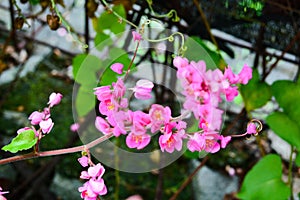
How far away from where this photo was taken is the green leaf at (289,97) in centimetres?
108

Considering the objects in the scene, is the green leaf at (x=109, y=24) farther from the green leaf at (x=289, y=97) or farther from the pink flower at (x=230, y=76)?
the pink flower at (x=230, y=76)

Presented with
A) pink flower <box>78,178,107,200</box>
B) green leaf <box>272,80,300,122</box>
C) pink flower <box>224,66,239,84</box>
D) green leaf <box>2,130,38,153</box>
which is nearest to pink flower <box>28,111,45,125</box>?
green leaf <box>2,130,38,153</box>

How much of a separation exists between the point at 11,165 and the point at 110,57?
0.93 meters

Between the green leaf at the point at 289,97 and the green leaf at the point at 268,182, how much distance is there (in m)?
0.10

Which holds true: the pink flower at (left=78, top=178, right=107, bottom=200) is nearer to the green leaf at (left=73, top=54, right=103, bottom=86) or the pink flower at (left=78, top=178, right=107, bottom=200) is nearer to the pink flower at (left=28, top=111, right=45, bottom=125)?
the pink flower at (left=28, top=111, right=45, bottom=125)

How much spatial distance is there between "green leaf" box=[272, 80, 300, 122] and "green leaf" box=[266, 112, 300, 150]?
2cm

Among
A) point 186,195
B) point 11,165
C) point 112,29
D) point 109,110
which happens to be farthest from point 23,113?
point 109,110

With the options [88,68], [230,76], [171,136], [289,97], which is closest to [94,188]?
[171,136]

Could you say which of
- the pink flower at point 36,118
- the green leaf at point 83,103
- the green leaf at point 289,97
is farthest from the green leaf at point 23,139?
the green leaf at point 289,97

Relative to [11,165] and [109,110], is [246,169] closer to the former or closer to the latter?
[11,165]

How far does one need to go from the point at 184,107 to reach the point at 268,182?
21.2 inches

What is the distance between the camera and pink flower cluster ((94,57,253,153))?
0.60 m

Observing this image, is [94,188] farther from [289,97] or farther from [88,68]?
[289,97]

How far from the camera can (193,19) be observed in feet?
4.47
